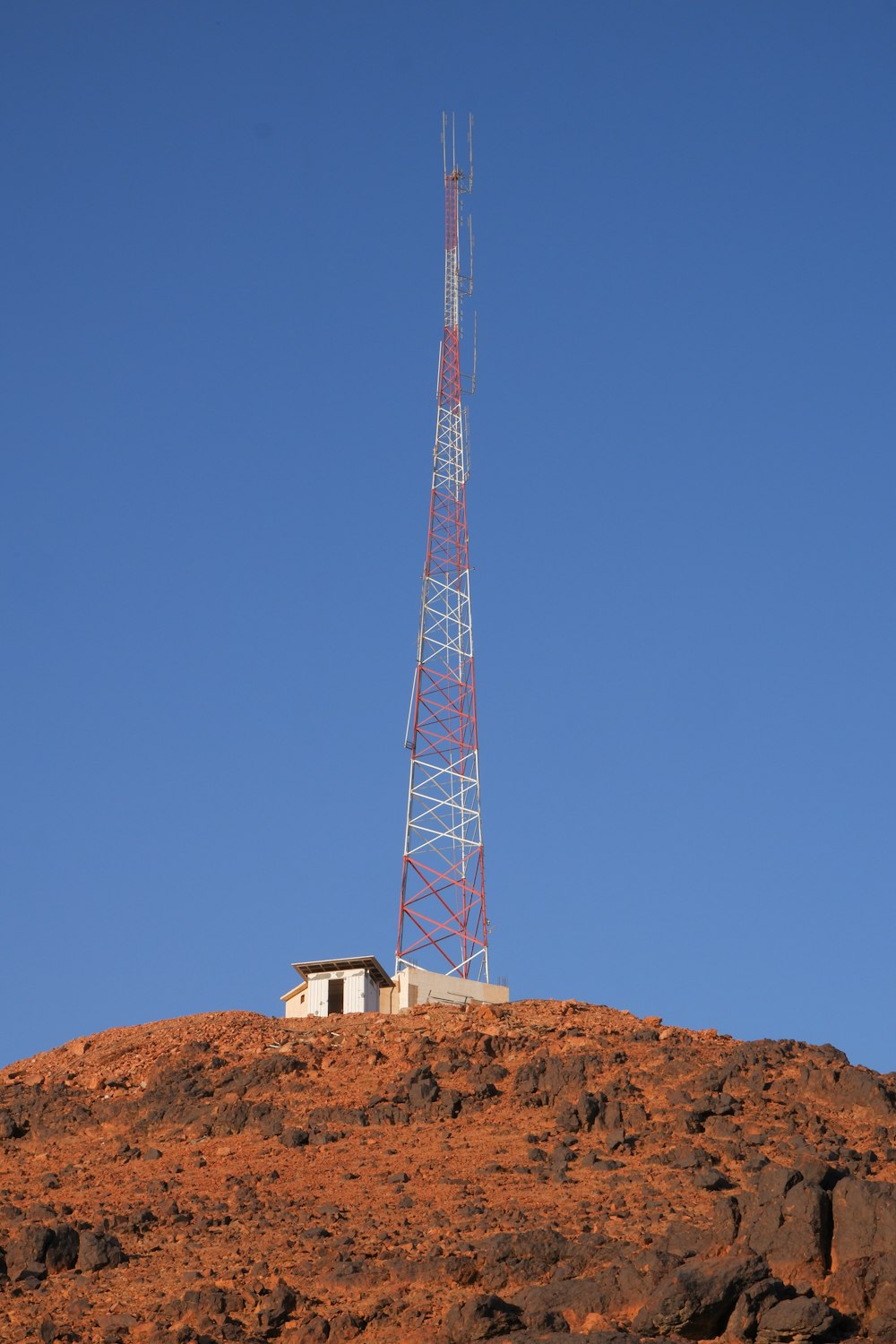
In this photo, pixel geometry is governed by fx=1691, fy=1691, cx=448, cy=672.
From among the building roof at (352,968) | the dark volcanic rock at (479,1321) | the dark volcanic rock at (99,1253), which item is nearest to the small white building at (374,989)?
the building roof at (352,968)

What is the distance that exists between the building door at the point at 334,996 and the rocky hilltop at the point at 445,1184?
314 centimetres

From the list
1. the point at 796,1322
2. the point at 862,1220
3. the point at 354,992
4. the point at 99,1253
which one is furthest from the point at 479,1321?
the point at 354,992

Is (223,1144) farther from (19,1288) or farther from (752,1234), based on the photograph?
(752,1234)

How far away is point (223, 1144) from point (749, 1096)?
9787mm

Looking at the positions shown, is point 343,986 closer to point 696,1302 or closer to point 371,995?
point 371,995

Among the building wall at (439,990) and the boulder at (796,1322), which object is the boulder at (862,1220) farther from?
the building wall at (439,990)

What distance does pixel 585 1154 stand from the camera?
94.4 ft

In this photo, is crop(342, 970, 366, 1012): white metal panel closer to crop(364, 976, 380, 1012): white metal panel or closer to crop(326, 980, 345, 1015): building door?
crop(364, 976, 380, 1012): white metal panel

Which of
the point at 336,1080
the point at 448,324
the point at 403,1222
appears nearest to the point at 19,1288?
the point at 403,1222

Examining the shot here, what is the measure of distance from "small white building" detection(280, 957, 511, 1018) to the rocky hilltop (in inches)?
115

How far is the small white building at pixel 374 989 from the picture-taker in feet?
132

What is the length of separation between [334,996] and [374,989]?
972 mm

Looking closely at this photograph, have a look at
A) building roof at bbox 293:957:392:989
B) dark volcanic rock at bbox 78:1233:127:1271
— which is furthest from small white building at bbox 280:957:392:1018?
dark volcanic rock at bbox 78:1233:127:1271

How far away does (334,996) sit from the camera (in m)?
40.9
